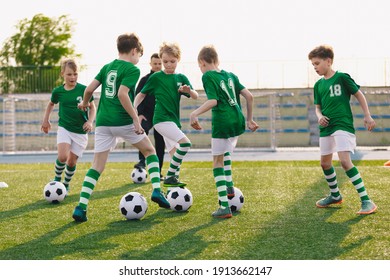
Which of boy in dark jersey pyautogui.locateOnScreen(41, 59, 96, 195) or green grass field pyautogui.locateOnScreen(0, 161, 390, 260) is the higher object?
boy in dark jersey pyautogui.locateOnScreen(41, 59, 96, 195)

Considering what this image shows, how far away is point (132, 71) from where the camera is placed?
18.7 ft

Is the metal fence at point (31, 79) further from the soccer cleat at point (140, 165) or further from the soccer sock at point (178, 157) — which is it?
the soccer sock at point (178, 157)

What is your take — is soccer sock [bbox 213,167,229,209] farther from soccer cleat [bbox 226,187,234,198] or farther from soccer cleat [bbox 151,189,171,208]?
soccer cleat [bbox 151,189,171,208]

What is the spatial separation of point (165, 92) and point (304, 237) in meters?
2.84

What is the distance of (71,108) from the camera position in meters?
7.66

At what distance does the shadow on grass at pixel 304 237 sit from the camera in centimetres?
428

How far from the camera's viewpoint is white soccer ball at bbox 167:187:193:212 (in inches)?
247

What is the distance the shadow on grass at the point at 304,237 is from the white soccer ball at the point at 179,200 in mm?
997

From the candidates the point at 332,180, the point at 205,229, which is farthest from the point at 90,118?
the point at 332,180

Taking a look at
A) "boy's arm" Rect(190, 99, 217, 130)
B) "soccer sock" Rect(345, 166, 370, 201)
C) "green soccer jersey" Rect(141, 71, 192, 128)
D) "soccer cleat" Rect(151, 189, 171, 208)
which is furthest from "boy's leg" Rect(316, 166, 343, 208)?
"green soccer jersey" Rect(141, 71, 192, 128)

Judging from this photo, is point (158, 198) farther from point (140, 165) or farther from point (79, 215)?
point (140, 165)

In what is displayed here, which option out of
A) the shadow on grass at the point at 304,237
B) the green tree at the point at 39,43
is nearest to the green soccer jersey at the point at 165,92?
the shadow on grass at the point at 304,237

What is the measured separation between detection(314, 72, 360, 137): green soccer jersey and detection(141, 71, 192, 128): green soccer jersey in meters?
1.70

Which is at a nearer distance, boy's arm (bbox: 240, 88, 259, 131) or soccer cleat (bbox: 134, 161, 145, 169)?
boy's arm (bbox: 240, 88, 259, 131)
